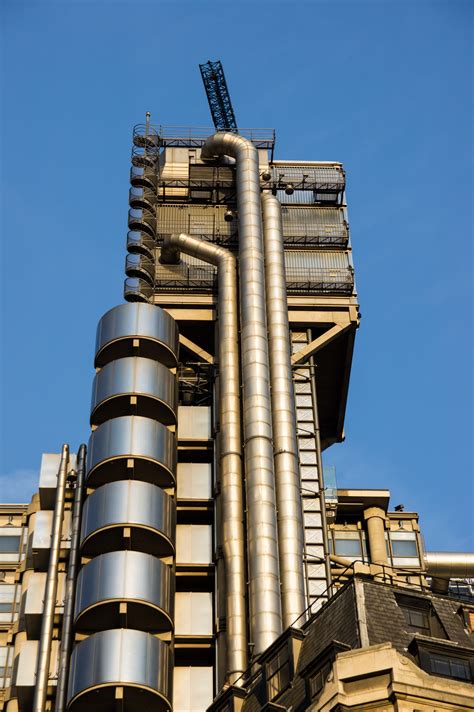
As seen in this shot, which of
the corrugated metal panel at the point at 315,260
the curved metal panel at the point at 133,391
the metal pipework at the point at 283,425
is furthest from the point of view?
the corrugated metal panel at the point at 315,260

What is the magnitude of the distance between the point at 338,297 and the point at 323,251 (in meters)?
4.82

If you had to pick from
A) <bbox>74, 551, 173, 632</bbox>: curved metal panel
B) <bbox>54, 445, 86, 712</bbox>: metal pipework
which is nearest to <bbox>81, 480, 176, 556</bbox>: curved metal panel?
<bbox>54, 445, 86, 712</bbox>: metal pipework

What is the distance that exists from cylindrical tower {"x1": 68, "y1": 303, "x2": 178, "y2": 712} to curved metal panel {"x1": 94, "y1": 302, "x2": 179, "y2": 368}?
0.06 m

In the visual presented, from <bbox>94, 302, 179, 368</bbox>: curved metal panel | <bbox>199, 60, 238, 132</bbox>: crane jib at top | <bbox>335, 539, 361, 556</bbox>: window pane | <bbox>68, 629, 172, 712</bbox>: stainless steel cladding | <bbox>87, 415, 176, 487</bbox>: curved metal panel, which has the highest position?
<bbox>199, 60, 238, 132</bbox>: crane jib at top

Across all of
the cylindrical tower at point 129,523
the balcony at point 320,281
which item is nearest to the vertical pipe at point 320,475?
the balcony at point 320,281

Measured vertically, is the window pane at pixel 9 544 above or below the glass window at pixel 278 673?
above

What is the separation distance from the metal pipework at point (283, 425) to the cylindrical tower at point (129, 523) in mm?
5920

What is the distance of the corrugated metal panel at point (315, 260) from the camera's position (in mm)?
84938

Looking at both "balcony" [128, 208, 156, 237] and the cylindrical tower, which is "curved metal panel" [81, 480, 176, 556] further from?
"balcony" [128, 208, 156, 237]

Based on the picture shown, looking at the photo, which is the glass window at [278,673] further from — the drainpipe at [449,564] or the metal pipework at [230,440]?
the drainpipe at [449,564]

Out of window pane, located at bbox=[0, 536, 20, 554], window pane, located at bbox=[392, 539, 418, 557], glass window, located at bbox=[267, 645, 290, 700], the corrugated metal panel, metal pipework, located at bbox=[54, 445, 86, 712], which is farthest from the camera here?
the corrugated metal panel

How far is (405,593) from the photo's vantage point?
4016cm

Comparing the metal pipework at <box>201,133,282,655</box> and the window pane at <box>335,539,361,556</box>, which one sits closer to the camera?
the metal pipework at <box>201,133,282,655</box>

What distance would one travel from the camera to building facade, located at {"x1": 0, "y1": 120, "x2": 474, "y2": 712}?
64438mm
